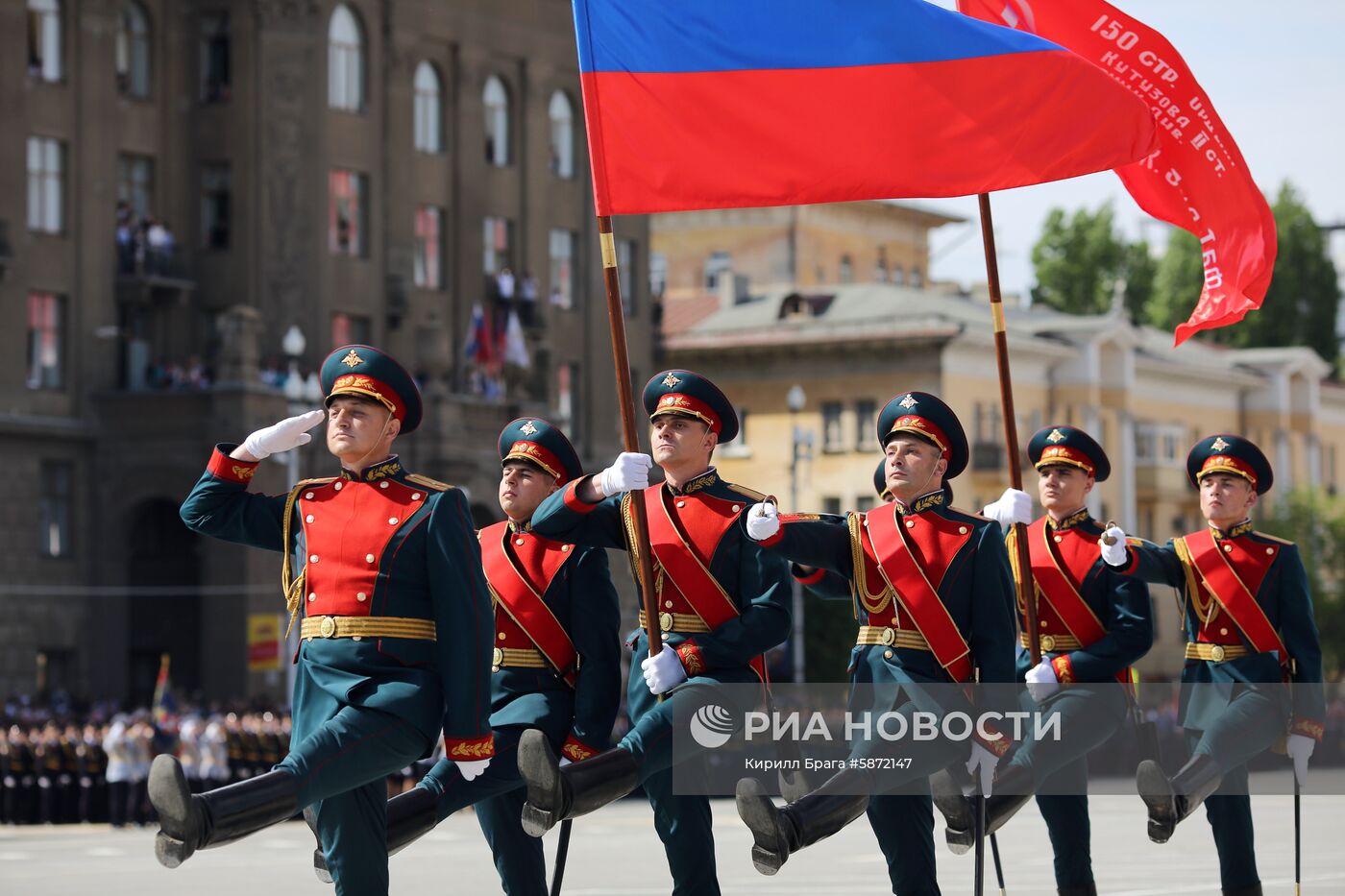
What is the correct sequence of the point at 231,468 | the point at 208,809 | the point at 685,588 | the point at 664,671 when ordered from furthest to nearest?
the point at 685,588, the point at 664,671, the point at 231,468, the point at 208,809

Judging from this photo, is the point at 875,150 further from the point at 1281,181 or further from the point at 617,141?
the point at 1281,181

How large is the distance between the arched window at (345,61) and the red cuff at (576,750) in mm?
43908

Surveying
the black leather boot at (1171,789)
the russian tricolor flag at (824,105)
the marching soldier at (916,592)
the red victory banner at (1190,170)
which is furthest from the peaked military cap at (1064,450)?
the marching soldier at (916,592)

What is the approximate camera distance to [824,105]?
12.2 m

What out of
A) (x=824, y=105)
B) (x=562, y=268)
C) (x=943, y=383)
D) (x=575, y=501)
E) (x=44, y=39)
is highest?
(x=44, y=39)

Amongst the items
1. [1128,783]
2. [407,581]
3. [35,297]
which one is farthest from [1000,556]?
[35,297]

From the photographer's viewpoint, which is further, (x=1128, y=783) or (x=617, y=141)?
(x=1128, y=783)

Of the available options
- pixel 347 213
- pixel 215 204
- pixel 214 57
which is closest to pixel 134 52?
pixel 214 57

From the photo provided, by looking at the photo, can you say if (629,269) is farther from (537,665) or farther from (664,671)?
(664,671)

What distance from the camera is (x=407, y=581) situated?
10516 mm

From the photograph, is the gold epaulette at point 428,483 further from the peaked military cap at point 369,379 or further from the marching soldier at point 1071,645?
the marching soldier at point 1071,645

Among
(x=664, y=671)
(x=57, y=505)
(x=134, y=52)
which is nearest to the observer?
(x=664, y=671)

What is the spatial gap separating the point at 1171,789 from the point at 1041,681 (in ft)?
2.68

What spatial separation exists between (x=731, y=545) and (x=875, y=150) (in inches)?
80.0
